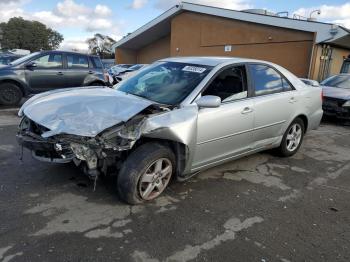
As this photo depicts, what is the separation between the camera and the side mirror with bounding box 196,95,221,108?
3752 millimetres

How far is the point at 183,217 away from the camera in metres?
3.43

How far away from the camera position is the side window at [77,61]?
10.1 metres

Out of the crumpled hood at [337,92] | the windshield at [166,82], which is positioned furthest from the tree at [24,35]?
the windshield at [166,82]

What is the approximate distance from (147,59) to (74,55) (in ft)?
58.5

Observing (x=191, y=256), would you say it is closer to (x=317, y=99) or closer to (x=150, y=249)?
(x=150, y=249)

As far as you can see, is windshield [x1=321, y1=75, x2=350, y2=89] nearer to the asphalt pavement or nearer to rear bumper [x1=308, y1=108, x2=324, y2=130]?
rear bumper [x1=308, y1=108, x2=324, y2=130]

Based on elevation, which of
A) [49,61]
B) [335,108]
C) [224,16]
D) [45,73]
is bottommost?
[335,108]

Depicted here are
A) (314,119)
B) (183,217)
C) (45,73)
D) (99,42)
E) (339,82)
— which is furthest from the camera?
(99,42)

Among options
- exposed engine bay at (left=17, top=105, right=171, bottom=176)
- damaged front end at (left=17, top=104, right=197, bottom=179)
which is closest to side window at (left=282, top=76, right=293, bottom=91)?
damaged front end at (left=17, top=104, right=197, bottom=179)

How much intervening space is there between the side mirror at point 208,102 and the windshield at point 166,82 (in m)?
0.24

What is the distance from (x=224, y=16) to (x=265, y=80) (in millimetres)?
15319

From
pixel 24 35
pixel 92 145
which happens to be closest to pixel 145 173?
pixel 92 145

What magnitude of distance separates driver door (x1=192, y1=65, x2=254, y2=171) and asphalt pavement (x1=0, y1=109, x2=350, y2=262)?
43 cm

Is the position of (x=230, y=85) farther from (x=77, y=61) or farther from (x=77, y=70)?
(x=77, y=61)
